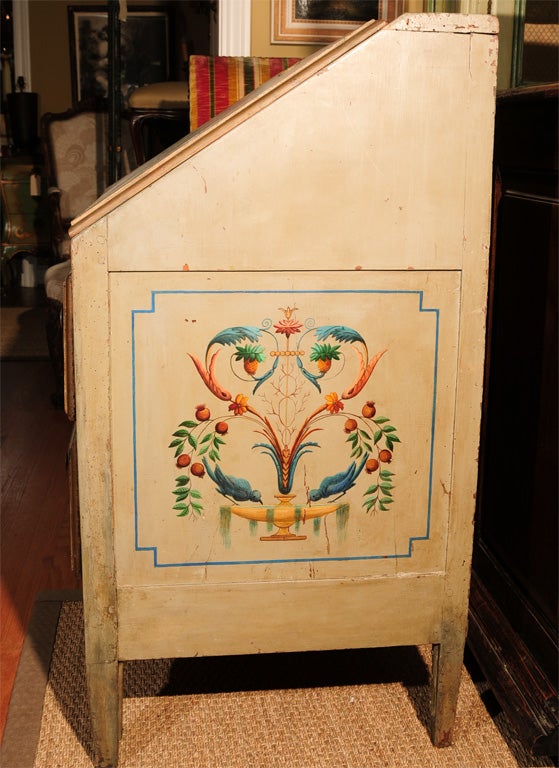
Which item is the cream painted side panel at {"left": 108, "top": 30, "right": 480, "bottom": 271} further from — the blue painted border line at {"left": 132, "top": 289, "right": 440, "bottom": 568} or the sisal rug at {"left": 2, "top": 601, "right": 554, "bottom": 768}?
the sisal rug at {"left": 2, "top": 601, "right": 554, "bottom": 768}

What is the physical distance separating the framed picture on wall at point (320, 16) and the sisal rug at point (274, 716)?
7.77ft

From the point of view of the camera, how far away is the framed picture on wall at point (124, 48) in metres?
7.41

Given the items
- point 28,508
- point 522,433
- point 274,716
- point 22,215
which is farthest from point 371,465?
point 22,215

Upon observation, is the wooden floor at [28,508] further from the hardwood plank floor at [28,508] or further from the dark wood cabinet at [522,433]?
the dark wood cabinet at [522,433]

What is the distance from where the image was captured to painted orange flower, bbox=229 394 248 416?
64.5 inches

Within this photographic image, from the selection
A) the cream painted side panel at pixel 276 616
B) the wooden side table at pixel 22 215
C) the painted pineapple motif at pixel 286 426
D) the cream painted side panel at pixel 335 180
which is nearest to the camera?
the cream painted side panel at pixel 335 180

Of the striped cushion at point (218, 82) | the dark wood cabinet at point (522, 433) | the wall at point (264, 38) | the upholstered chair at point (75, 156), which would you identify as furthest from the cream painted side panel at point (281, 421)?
the upholstered chair at point (75, 156)

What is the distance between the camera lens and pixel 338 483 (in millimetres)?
1696

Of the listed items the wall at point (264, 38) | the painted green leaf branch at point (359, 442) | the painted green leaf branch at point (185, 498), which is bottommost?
the painted green leaf branch at point (185, 498)

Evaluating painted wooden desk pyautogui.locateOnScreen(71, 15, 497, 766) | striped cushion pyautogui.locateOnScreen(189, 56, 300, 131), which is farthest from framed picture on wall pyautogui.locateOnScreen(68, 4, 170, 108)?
painted wooden desk pyautogui.locateOnScreen(71, 15, 497, 766)

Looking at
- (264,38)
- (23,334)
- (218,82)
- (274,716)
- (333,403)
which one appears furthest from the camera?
(23,334)

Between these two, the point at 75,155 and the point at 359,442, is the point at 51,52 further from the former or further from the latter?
the point at 359,442

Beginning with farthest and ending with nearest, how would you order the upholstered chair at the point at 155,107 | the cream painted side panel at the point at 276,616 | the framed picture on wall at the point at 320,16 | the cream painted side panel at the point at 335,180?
the upholstered chair at the point at 155,107, the framed picture on wall at the point at 320,16, the cream painted side panel at the point at 276,616, the cream painted side panel at the point at 335,180

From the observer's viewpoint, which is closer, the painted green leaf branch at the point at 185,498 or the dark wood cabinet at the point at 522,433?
the painted green leaf branch at the point at 185,498
